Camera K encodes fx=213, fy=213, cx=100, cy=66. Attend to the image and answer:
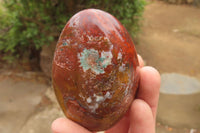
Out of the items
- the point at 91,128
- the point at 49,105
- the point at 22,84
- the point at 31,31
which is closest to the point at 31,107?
the point at 49,105

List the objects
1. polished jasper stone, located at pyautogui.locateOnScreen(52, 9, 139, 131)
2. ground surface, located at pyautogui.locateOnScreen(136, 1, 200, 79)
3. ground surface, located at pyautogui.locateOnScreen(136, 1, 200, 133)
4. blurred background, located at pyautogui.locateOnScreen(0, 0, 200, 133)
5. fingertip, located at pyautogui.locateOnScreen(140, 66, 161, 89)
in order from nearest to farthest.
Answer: polished jasper stone, located at pyautogui.locateOnScreen(52, 9, 139, 131), fingertip, located at pyautogui.locateOnScreen(140, 66, 161, 89), blurred background, located at pyautogui.locateOnScreen(0, 0, 200, 133), ground surface, located at pyautogui.locateOnScreen(136, 1, 200, 133), ground surface, located at pyautogui.locateOnScreen(136, 1, 200, 79)

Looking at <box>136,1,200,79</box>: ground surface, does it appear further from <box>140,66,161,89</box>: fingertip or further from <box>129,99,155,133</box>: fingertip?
<box>129,99,155,133</box>: fingertip

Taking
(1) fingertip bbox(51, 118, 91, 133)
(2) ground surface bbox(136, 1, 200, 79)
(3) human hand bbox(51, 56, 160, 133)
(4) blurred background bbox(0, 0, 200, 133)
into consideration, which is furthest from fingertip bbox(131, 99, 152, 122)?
(2) ground surface bbox(136, 1, 200, 79)

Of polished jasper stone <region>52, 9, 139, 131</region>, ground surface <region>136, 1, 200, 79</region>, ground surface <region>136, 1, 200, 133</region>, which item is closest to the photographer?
polished jasper stone <region>52, 9, 139, 131</region>

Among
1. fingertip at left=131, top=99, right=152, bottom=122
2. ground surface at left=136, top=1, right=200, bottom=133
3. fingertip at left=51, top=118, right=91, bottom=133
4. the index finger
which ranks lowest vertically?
ground surface at left=136, top=1, right=200, bottom=133

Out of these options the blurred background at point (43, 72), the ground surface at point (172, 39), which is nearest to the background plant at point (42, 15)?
the blurred background at point (43, 72)

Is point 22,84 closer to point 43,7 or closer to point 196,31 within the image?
point 43,7

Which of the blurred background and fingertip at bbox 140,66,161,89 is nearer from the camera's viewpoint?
fingertip at bbox 140,66,161,89

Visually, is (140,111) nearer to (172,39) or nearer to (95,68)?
(95,68)

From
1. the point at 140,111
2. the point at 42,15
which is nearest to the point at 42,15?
the point at 42,15

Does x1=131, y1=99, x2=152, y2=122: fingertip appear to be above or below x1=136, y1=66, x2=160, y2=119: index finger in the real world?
below

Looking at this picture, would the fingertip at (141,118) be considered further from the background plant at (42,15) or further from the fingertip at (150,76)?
the background plant at (42,15)
